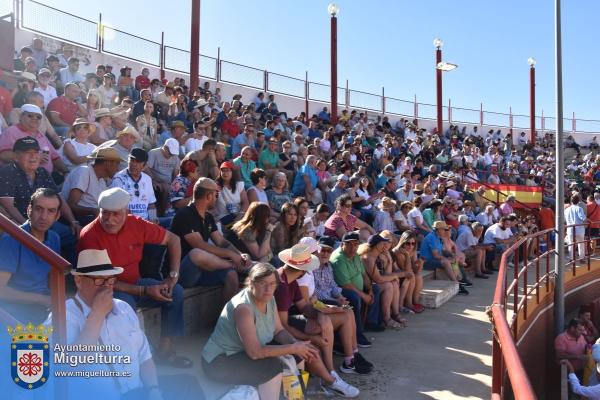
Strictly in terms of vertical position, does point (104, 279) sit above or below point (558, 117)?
below

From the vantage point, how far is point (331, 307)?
5250 millimetres

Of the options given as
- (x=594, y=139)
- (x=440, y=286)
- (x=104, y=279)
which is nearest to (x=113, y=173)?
(x=104, y=279)

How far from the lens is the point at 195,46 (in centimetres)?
1739

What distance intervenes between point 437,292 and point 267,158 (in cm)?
408

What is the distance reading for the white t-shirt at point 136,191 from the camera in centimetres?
529

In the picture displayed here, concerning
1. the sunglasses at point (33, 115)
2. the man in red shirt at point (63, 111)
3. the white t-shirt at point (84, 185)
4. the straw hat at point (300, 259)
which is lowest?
the straw hat at point (300, 259)

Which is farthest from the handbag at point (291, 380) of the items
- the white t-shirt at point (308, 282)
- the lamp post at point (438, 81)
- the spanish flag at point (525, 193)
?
the lamp post at point (438, 81)

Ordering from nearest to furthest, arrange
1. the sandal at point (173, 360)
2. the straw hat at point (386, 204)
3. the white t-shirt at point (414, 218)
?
the sandal at point (173, 360) < the straw hat at point (386, 204) < the white t-shirt at point (414, 218)

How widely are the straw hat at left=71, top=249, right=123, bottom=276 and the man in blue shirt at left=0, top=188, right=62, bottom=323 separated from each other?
0.29 m

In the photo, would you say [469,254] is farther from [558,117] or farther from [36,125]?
[36,125]

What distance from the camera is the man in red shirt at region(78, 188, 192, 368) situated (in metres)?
3.94

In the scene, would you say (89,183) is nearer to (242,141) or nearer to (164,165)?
(164,165)

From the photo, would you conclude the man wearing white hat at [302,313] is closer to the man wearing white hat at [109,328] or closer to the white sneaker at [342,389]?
the white sneaker at [342,389]

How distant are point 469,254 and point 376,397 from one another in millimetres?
7233
